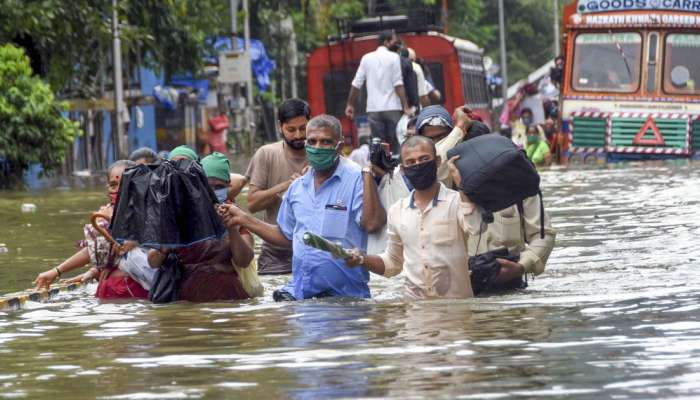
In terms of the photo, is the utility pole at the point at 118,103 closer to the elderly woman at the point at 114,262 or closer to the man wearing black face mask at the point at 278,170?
the man wearing black face mask at the point at 278,170

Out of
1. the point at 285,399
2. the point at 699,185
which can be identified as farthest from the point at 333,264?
the point at 699,185

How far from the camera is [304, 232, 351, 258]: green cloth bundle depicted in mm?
8758

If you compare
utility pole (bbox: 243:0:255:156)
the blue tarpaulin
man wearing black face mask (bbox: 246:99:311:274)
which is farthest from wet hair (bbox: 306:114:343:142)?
the blue tarpaulin

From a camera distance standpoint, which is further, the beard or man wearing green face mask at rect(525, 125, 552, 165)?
man wearing green face mask at rect(525, 125, 552, 165)

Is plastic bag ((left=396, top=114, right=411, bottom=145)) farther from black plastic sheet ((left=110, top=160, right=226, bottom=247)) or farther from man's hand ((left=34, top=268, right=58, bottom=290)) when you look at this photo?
black plastic sheet ((left=110, top=160, right=226, bottom=247))

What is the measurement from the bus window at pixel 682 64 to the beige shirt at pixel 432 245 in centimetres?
1955

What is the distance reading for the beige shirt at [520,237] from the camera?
974 cm

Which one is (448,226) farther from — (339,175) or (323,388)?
(323,388)

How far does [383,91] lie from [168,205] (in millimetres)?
10688

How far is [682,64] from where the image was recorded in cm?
2850

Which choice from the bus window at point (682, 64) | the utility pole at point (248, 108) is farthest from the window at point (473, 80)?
the utility pole at point (248, 108)

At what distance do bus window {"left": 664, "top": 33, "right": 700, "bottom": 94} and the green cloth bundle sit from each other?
66.2 feet

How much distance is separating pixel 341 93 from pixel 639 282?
61.8 ft

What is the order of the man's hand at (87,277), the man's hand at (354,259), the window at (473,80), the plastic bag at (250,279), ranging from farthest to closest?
the window at (473,80) < the man's hand at (87,277) < the plastic bag at (250,279) < the man's hand at (354,259)
